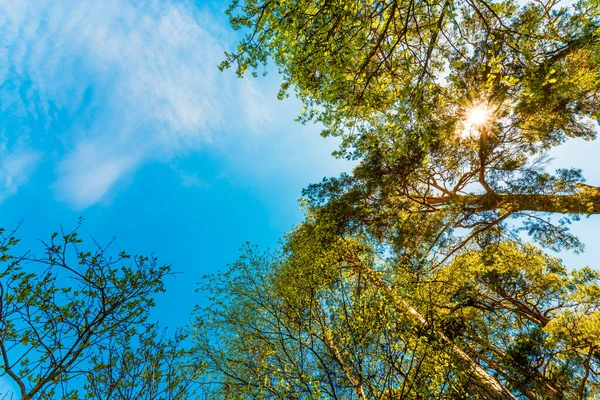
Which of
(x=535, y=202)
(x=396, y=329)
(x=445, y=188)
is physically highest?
(x=445, y=188)

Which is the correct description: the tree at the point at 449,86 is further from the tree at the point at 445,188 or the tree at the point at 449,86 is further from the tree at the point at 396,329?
the tree at the point at 396,329

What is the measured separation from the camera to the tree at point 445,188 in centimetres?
446

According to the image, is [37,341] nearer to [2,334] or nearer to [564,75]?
[2,334]

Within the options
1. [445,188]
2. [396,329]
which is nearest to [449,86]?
[445,188]

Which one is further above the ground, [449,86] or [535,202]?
[449,86]

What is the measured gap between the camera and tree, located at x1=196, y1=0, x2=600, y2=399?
4465 millimetres

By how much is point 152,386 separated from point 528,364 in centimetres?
865

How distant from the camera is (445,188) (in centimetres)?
909

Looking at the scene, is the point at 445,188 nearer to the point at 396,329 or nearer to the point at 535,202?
the point at 535,202

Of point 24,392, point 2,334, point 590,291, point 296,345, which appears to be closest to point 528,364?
point 590,291

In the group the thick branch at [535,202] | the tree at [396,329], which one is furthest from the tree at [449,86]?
the tree at [396,329]

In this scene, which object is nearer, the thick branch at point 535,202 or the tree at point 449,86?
the tree at point 449,86

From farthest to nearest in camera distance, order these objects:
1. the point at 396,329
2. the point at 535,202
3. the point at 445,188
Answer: the point at 445,188 < the point at 535,202 < the point at 396,329

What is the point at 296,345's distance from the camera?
16.8ft
